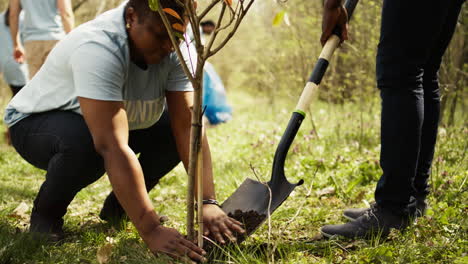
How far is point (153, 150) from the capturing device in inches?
98.7

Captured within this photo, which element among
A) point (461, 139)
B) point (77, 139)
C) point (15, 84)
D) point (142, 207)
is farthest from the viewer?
point (15, 84)

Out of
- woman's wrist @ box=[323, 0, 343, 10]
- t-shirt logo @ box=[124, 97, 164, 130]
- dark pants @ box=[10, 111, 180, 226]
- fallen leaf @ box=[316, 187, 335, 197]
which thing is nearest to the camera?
woman's wrist @ box=[323, 0, 343, 10]

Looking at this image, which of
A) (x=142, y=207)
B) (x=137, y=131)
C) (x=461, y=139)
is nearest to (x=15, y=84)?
(x=137, y=131)

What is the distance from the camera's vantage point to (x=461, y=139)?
3797 mm

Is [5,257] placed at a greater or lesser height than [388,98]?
lesser

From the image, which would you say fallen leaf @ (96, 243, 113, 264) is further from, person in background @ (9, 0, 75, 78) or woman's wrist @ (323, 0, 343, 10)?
person in background @ (9, 0, 75, 78)

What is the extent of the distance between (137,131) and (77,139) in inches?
16.2

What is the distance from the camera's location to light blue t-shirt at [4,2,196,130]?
→ 6.03 feet

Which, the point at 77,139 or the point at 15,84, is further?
the point at 15,84

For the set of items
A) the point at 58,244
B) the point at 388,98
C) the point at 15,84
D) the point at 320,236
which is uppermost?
the point at 388,98

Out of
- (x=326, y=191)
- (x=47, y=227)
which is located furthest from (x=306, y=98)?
(x=47, y=227)

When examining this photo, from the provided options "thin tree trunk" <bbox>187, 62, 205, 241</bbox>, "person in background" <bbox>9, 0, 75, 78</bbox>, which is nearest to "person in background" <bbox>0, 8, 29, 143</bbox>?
"person in background" <bbox>9, 0, 75, 78</bbox>

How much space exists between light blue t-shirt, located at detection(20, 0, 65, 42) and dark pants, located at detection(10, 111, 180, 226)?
6.42 ft

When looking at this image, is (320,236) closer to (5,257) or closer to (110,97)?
(110,97)
